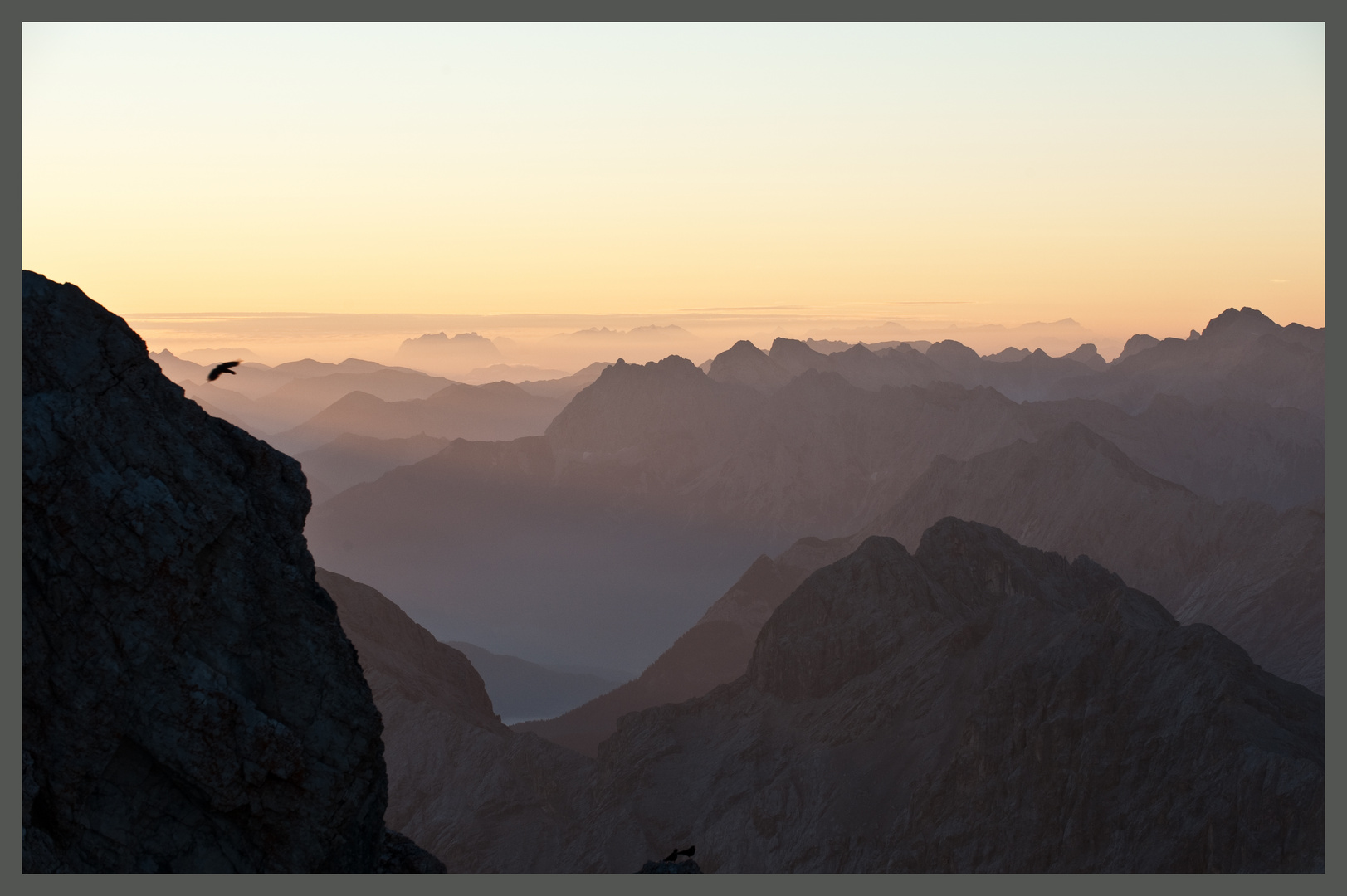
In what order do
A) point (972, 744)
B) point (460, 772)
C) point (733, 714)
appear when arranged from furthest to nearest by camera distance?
point (733, 714) < point (460, 772) < point (972, 744)

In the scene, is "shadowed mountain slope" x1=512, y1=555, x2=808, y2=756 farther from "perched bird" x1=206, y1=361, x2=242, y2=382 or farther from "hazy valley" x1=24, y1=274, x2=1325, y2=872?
"perched bird" x1=206, y1=361, x2=242, y2=382

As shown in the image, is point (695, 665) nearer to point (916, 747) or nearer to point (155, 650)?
point (916, 747)

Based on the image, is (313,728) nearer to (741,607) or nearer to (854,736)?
(854,736)

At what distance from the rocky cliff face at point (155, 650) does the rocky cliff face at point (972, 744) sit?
2387 inches

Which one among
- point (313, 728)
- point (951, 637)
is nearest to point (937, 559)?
point (951, 637)

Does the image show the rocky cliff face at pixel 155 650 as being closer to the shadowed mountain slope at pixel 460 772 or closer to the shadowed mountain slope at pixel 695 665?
the shadowed mountain slope at pixel 460 772

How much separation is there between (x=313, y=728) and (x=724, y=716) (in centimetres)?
8449

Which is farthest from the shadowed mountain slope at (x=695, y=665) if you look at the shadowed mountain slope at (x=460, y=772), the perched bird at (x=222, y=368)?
the perched bird at (x=222, y=368)

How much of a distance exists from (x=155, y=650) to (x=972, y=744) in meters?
69.9

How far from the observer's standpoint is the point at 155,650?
32438 millimetres

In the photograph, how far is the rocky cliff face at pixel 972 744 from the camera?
80.9 metres

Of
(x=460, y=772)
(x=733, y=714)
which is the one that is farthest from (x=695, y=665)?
(x=460, y=772)

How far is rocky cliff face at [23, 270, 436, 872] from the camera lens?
31.4 m

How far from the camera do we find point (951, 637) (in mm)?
105750
